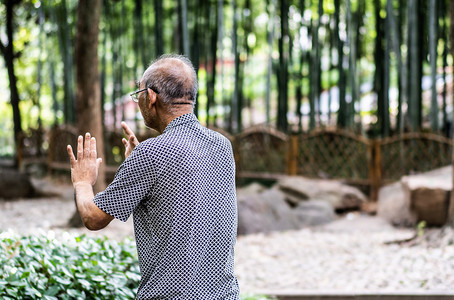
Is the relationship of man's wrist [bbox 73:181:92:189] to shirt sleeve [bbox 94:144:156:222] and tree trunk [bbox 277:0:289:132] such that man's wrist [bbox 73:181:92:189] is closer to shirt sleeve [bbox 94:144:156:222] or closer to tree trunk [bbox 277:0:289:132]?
shirt sleeve [bbox 94:144:156:222]

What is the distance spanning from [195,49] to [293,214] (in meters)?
3.12

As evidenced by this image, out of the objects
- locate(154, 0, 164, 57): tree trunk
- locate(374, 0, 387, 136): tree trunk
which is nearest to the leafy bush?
locate(154, 0, 164, 57): tree trunk

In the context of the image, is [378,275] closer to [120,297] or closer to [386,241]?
[386,241]

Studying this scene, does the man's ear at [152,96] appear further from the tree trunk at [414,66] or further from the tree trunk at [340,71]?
the tree trunk at [340,71]

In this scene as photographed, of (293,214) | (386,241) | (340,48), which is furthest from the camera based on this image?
(340,48)

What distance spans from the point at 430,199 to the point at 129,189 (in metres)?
5.37

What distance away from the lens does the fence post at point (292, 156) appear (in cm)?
908

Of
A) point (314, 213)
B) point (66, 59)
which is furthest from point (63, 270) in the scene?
point (66, 59)

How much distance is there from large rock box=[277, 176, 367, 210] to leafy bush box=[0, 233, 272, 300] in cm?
520

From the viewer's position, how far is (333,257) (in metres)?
5.39

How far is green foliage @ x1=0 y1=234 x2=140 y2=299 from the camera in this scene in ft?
7.37

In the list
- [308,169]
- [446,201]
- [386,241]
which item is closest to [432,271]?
[386,241]

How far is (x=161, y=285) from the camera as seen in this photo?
156 centimetres

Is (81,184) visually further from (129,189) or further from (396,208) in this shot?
(396,208)
